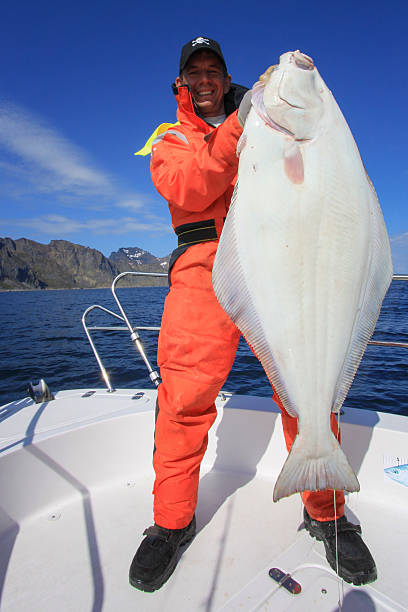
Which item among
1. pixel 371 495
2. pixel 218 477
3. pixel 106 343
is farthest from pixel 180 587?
pixel 106 343

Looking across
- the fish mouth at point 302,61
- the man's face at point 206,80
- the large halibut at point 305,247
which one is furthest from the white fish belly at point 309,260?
the man's face at point 206,80

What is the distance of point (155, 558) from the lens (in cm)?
176

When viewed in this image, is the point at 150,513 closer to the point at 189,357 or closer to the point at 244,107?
the point at 189,357

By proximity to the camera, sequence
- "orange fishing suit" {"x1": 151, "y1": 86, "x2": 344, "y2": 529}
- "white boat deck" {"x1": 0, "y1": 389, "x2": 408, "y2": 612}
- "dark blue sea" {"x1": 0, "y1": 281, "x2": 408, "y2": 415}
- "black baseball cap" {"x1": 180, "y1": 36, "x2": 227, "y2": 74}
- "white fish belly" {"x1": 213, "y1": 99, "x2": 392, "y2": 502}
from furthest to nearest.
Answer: "dark blue sea" {"x1": 0, "y1": 281, "x2": 408, "y2": 415} → "black baseball cap" {"x1": 180, "y1": 36, "x2": 227, "y2": 74} → "orange fishing suit" {"x1": 151, "y1": 86, "x2": 344, "y2": 529} → "white boat deck" {"x1": 0, "y1": 389, "x2": 408, "y2": 612} → "white fish belly" {"x1": 213, "y1": 99, "x2": 392, "y2": 502}

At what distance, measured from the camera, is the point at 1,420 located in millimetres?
2758

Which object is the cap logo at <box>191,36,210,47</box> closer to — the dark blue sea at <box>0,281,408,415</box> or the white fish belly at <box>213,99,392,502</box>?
the white fish belly at <box>213,99,392,502</box>

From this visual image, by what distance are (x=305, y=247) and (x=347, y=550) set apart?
4.95 feet

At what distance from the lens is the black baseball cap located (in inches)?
78.6

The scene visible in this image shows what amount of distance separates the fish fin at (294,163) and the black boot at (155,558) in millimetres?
1761

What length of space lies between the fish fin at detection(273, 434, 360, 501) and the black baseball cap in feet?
6.61

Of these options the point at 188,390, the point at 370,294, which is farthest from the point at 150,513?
the point at 370,294

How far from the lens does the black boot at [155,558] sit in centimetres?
171

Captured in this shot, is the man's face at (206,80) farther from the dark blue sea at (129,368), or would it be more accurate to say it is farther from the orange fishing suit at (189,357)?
the dark blue sea at (129,368)

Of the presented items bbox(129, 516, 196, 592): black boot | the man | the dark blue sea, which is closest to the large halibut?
the man
